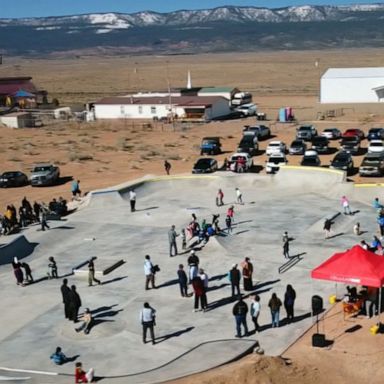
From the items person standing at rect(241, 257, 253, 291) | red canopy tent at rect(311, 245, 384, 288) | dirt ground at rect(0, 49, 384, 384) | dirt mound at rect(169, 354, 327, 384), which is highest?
red canopy tent at rect(311, 245, 384, 288)

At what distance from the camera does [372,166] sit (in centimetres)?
4134

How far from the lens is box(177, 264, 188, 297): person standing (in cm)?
2152

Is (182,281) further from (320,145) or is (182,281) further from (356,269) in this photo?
(320,145)

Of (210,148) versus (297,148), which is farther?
(210,148)

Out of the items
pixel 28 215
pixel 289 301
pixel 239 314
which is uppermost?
pixel 239 314

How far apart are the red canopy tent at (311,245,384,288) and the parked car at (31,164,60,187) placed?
89.7 ft

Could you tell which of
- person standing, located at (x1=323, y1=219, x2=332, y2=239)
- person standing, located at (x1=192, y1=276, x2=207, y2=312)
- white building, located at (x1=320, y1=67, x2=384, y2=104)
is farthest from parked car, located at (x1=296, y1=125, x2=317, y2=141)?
person standing, located at (x1=192, y1=276, x2=207, y2=312)

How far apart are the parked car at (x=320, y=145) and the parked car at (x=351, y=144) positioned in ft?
3.93

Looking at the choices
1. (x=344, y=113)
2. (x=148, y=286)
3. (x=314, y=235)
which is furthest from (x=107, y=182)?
(x=344, y=113)

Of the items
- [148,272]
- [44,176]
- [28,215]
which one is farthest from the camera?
[44,176]

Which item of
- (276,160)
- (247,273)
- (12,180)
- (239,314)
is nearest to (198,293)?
(247,273)

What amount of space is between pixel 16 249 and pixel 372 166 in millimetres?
22227

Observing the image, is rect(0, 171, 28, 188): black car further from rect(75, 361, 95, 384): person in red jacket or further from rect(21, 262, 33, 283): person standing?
rect(75, 361, 95, 384): person in red jacket

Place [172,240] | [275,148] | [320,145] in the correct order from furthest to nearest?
[320,145] → [275,148] → [172,240]
